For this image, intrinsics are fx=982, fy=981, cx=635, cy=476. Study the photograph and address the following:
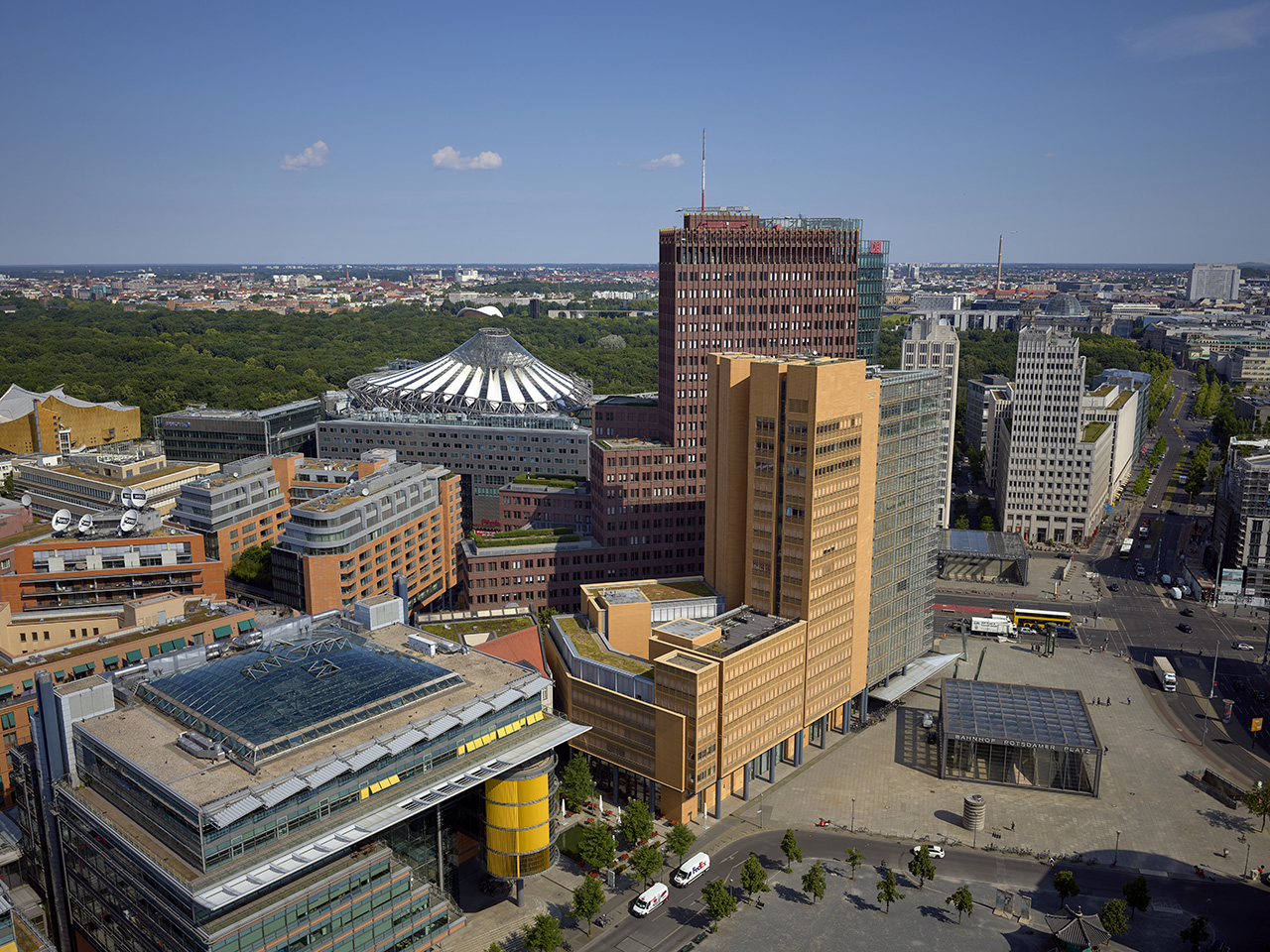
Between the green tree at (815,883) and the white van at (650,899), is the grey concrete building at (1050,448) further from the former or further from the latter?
the white van at (650,899)

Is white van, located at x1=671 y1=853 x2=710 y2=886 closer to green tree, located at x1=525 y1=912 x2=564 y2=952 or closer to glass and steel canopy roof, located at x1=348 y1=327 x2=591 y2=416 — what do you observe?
green tree, located at x1=525 y1=912 x2=564 y2=952

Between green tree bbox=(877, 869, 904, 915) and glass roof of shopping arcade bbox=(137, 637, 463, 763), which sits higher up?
glass roof of shopping arcade bbox=(137, 637, 463, 763)

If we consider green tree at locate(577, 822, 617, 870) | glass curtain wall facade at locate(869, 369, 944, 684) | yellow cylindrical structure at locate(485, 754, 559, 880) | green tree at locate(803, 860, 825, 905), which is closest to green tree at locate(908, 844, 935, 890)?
green tree at locate(803, 860, 825, 905)

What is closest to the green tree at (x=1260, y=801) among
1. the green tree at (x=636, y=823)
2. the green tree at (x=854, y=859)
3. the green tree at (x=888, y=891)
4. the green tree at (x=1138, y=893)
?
the green tree at (x=1138, y=893)

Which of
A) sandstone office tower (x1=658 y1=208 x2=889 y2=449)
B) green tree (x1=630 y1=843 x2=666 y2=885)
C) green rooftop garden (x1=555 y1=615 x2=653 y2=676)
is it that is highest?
sandstone office tower (x1=658 y1=208 x2=889 y2=449)

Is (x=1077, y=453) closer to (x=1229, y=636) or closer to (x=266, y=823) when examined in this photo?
(x=1229, y=636)

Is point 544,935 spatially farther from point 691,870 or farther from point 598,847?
point 691,870
